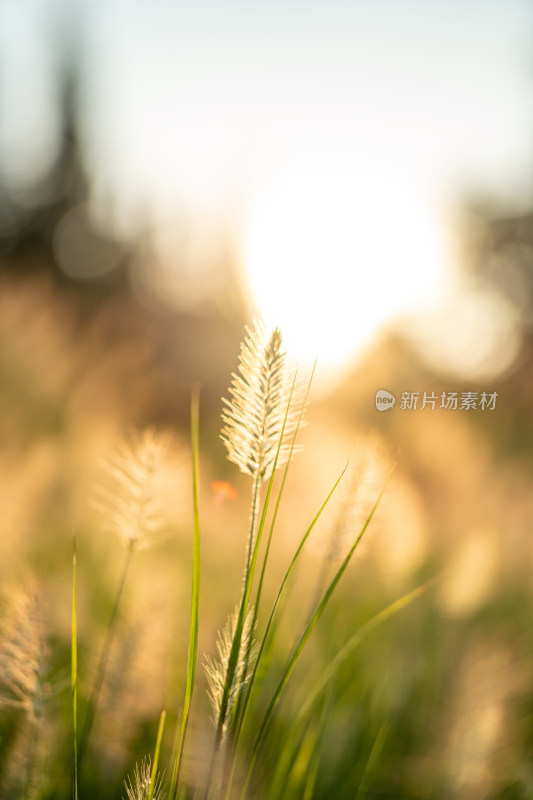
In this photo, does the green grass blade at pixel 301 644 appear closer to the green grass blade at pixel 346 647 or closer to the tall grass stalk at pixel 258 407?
the tall grass stalk at pixel 258 407

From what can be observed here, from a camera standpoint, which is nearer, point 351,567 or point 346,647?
point 346,647

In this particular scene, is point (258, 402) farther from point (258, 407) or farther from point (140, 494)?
point (140, 494)

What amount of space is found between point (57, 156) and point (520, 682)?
1442 centimetres

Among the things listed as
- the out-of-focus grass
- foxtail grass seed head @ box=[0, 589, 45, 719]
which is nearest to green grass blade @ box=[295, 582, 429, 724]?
the out-of-focus grass

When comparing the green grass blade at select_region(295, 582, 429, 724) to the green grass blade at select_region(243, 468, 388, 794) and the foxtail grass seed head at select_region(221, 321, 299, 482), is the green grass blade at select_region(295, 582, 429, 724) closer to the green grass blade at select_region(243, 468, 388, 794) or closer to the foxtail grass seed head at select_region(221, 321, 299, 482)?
the green grass blade at select_region(243, 468, 388, 794)

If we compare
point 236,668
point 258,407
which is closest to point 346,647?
point 236,668

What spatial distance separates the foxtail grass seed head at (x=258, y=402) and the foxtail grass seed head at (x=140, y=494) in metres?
0.23

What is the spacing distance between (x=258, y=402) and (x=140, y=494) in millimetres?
271

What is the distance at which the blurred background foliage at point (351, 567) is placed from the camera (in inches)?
36.3

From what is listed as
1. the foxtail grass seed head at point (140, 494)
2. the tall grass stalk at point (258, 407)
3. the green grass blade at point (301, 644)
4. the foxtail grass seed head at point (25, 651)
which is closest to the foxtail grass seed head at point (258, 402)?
the tall grass stalk at point (258, 407)

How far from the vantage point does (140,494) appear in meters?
0.71

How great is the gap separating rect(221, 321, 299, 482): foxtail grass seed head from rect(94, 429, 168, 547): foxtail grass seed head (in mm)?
233

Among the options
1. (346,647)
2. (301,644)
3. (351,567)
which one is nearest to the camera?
(301,644)

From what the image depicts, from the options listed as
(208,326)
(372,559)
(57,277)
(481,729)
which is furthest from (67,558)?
(57,277)
